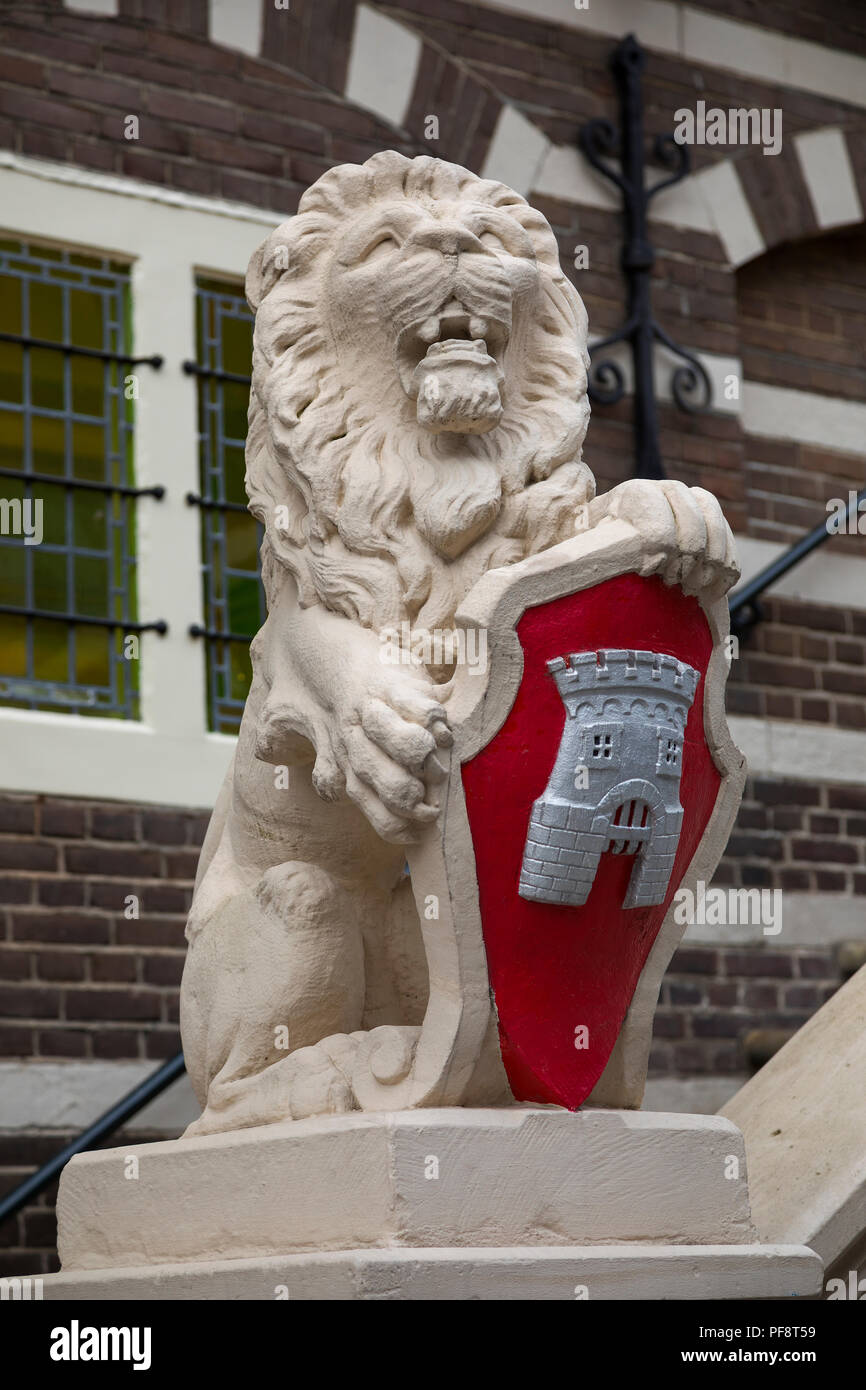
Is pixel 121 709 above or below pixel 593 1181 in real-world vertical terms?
above

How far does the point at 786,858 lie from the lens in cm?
580

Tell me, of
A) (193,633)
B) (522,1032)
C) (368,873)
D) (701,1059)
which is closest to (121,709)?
(193,633)

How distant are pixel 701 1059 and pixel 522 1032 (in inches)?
129

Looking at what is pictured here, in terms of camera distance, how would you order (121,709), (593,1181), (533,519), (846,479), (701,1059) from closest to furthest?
(593,1181) < (533,519) < (121,709) < (701,1059) < (846,479)

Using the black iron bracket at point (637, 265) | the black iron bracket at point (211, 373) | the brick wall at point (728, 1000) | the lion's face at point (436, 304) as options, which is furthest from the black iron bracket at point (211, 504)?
the lion's face at point (436, 304)

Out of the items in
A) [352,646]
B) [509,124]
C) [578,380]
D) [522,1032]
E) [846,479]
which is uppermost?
[509,124]

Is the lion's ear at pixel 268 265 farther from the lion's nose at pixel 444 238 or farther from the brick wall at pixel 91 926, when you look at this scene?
the brick wall at pixel 91 926

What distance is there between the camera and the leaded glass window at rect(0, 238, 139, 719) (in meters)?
4.83

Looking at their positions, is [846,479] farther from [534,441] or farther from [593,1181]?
[593,1181]

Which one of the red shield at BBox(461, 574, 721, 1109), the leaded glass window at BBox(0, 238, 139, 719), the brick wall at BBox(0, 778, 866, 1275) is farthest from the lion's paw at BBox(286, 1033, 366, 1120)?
the leaded glass window at BBox(0, 238, 139, 719)

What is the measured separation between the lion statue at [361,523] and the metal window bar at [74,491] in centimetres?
218

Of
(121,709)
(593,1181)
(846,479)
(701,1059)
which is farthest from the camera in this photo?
(846,479)

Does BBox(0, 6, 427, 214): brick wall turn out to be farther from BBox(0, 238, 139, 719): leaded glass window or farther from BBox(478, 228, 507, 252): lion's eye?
BBox(478, 228, 507, 252): lion's eye

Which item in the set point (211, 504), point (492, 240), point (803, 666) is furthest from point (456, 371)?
point (803, 666)
